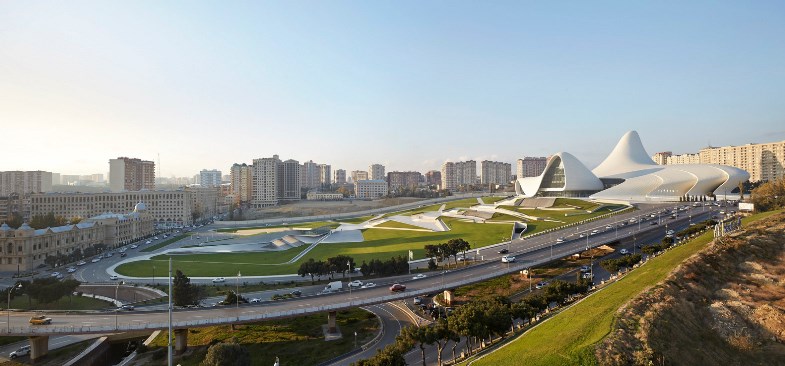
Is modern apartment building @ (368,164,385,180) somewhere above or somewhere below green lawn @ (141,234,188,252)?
above

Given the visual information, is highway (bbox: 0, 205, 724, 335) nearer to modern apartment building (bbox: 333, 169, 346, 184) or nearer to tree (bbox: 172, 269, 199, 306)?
tree (bbox: 172, 269, 199, 306)

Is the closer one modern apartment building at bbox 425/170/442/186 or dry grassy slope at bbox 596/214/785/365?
dry grassy slope at bbox 596/214/785/365

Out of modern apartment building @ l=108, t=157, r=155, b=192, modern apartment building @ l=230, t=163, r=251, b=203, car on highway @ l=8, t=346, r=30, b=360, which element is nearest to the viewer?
car on highway @ l=8, t=346, r=30, b=360

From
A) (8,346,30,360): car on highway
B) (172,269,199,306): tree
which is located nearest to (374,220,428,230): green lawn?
(172,269,199,306): tree

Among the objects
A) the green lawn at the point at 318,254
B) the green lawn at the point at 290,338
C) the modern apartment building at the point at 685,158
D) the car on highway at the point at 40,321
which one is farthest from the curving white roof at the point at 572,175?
the car on highway at the point at 40,321

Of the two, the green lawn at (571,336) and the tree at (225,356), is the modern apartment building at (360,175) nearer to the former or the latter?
the tree at (225,356)

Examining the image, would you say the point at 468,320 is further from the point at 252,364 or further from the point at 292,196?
the point at 292,196
